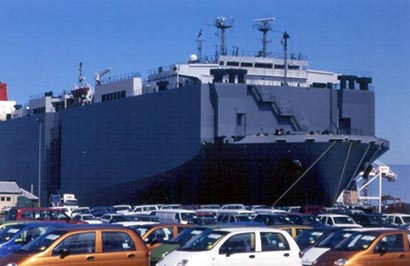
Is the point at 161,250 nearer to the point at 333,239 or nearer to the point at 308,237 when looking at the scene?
the point at 333,239

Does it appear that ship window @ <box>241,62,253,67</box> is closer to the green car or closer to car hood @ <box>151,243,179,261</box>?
the green car

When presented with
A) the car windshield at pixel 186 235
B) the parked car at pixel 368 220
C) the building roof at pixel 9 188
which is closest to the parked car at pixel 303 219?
the parked car at pixel 368 220

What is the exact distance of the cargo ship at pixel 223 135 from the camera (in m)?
46.2

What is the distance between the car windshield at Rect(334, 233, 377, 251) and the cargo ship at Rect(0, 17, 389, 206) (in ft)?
94.9

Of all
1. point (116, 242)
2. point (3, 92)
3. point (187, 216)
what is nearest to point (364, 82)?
point (187, 216)

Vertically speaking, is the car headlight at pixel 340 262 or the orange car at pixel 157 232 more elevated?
the orange car at pixel 157 232

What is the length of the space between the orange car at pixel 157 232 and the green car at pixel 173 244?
108 cm

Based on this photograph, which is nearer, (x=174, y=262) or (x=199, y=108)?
(x=174, y=262)

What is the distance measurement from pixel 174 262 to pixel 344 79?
132ft

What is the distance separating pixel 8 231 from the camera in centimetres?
1942

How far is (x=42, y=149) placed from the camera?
7150cm

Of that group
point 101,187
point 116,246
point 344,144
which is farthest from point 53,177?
point 116,246

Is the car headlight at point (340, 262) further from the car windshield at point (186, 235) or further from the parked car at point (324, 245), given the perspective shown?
the car windshield at point (186, 235)

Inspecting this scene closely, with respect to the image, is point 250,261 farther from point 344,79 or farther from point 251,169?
point 344,79
